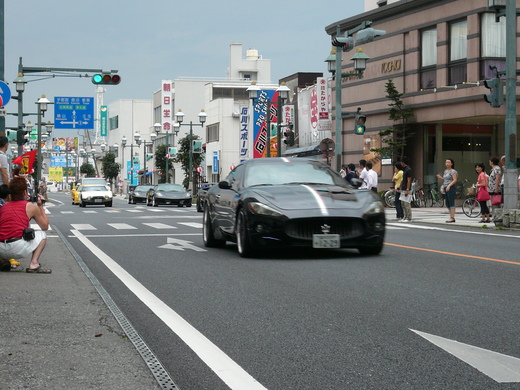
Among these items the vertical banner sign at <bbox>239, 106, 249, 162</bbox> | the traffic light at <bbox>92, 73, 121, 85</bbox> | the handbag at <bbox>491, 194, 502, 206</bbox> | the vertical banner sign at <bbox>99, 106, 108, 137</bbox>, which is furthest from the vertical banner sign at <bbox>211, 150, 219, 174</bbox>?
the vertical banner sign at <bbox>99, 106, 108, 137</bbox>

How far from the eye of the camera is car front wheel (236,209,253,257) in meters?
11.9

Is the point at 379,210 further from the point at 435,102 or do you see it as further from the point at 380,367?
the point at 435,102

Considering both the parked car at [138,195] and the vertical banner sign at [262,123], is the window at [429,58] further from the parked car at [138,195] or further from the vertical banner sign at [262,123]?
the parked car at [138,195]

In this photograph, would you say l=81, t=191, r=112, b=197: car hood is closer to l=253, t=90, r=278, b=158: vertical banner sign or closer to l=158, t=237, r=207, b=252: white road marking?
l=253, t=90, r=278, b=158: vertical banner sign

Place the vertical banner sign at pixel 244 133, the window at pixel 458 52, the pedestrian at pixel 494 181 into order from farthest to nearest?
the vertical banner sign at pixel 244 133 → the window at pixel 458 52 → the pedestrian at pixel 494 181

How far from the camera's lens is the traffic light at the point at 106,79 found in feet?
99.8

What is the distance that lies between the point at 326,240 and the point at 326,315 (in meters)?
4.42

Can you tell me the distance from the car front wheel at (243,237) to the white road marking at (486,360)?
6.10m

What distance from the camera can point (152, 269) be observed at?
1105cm

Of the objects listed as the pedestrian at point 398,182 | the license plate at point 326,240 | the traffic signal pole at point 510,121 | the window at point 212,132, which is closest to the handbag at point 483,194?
the traffic signal pole at point 510,121

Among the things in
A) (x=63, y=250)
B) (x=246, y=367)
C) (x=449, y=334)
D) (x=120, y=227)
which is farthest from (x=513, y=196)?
(x=246, y=367)

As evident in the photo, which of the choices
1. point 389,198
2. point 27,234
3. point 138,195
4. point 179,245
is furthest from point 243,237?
point 138,195

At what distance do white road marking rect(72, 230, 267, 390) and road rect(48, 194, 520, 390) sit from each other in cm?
1

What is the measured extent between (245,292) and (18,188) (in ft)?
11.7
